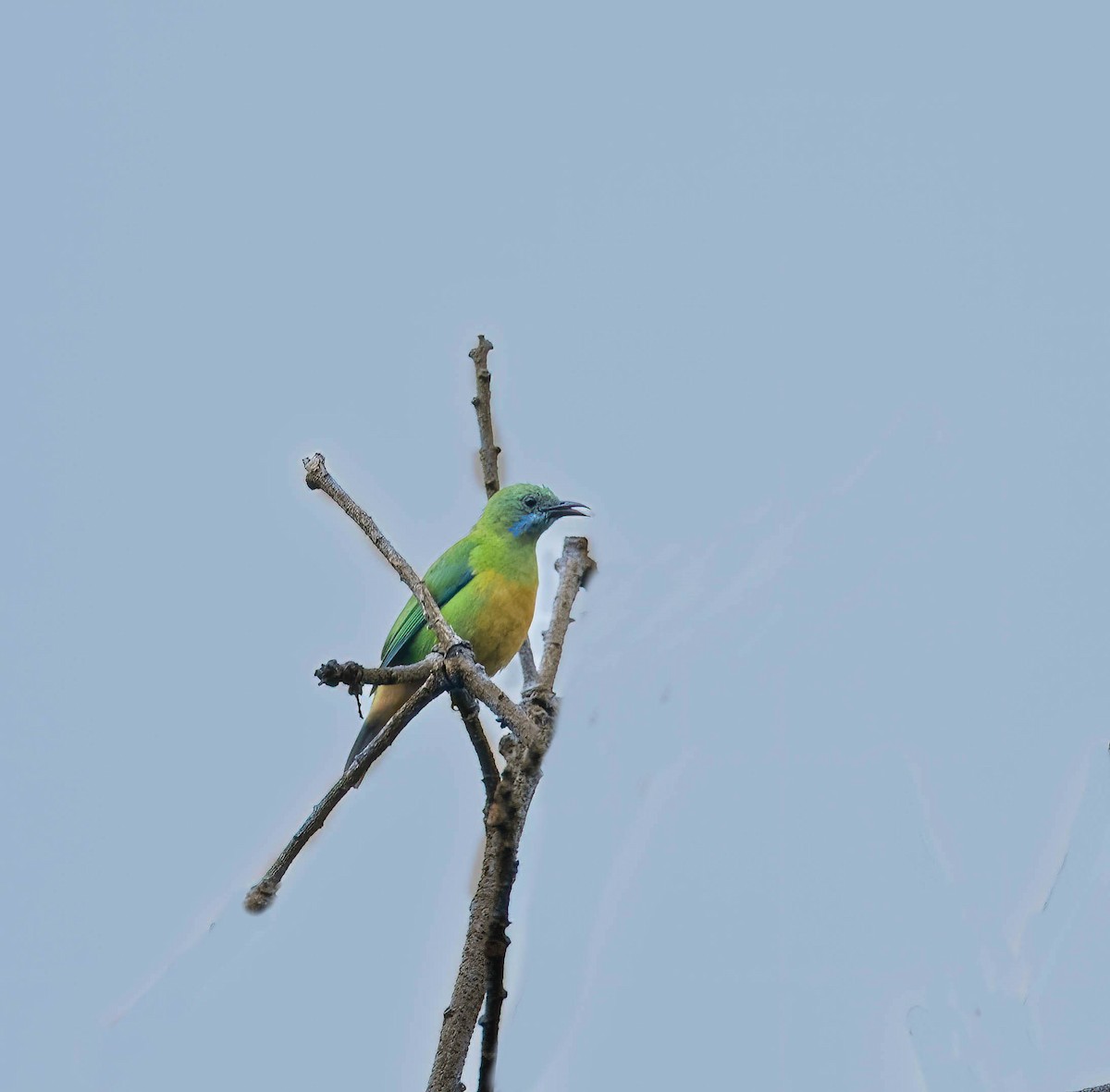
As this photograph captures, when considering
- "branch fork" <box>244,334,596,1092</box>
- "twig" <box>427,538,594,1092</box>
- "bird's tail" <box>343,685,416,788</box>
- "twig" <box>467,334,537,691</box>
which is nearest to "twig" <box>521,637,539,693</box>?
"twig" <box>467,334,537,691</box>

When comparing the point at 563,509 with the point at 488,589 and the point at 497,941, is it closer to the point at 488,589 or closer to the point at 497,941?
the point at 488,589

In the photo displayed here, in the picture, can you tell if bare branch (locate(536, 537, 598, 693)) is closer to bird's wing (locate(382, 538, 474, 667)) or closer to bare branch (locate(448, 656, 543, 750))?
bare branch (locate(448, 656, 543, 750))

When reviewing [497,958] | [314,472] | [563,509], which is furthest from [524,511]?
[497,958]

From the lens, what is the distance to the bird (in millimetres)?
7367

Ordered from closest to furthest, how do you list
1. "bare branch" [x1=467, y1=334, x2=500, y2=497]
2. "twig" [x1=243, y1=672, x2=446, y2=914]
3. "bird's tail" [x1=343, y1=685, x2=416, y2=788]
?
"twig" [x1=243, y1=672, x2=446, y2=914] < "bare branch" [x1=467, y1=334, x2=500, y2=497] < "bird's tail" [x1=343, y1=685, x2=416, y2=788]

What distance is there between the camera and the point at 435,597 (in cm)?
760

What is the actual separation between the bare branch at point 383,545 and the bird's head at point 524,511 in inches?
156

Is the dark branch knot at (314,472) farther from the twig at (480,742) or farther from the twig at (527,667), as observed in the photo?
the twig at (527,667)

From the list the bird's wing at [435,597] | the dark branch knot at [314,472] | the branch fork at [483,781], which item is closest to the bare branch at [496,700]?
the branch fork at [483,781]

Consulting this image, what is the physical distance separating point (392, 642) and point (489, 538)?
83 centimetres

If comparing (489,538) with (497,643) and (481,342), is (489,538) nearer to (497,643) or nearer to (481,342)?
(497,643)

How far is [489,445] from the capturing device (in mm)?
5723

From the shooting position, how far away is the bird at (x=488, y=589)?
7.37 m

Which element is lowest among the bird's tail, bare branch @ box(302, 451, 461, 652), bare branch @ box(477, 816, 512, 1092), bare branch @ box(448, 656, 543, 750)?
the bird's tail
